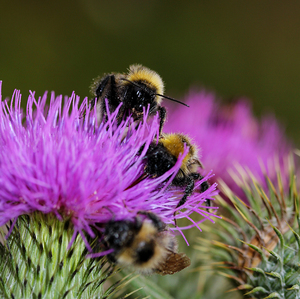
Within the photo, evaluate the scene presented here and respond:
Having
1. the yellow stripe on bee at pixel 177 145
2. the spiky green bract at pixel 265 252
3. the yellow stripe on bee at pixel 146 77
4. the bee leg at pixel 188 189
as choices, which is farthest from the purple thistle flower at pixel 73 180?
the spiky green bract at pixel 265 252

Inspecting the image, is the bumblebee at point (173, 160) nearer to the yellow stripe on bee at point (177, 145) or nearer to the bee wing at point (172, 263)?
the yellow stripe on bee at point (177, 145)

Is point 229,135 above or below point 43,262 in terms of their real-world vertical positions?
above

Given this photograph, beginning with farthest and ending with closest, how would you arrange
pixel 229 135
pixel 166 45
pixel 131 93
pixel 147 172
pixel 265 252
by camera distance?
pixel 166 45
pixel 229 135
pixel 265 252
pixel 131 93
pixel 147 172

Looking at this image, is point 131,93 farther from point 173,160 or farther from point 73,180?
point 73,180

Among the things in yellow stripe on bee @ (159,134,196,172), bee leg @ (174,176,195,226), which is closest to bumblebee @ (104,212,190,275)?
bee leg @ (174,176,195,226)

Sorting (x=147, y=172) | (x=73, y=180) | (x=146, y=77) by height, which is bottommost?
(x=73, y=180)

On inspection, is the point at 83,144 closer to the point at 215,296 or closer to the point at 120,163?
the point at 120,163

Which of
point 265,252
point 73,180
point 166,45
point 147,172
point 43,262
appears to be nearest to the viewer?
point 73,180

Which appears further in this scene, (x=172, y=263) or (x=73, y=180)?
(x=172, y=263)

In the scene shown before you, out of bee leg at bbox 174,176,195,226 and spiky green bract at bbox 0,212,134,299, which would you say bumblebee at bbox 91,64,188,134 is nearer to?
bee leg at bbox 174,176,195,226

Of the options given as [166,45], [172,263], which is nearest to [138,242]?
[172,263]
